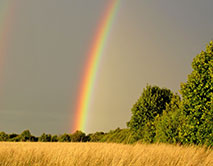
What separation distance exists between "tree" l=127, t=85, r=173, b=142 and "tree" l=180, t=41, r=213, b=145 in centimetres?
1415

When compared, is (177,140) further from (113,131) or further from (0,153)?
(113,131)

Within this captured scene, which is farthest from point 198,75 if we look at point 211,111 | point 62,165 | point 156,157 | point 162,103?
point 162,103

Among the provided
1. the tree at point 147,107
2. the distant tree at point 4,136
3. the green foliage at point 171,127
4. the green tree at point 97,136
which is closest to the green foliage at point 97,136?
the green tree at point 97,136

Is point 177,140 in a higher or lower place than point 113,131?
lower

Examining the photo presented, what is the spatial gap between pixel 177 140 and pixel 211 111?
22.9 ft

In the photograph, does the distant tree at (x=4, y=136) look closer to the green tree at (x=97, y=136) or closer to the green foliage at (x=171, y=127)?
the green tree at (x=97, y=136)

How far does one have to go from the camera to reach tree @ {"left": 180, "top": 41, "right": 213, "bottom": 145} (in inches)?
647

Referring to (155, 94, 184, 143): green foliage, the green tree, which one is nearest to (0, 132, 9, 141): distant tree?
the green tree

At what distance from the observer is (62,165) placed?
7.88 m

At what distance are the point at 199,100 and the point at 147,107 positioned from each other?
1670cm

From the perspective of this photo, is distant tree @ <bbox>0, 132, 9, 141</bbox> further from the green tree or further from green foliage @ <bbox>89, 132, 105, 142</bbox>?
green foliage @ <bbox>89, 132, 105, 142</bbox>

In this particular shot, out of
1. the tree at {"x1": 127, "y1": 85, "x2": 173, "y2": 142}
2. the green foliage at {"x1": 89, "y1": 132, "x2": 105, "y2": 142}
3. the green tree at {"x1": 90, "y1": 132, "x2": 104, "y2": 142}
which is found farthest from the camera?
the green foliage at {"x1": 89, "y1": 132, "x2": 105, "y2": 142}

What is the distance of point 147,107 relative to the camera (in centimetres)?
3375

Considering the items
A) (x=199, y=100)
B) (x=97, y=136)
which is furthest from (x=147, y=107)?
(x=97, y=136)
